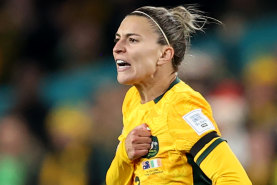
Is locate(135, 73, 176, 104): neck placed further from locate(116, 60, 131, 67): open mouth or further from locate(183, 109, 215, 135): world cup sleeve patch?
locate(183, 109, 215, 135): world cup sleeve patch

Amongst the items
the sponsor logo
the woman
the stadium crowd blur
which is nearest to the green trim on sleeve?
the woman

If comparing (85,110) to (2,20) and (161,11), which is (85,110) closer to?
(2,20)

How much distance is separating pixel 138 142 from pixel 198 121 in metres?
0.30

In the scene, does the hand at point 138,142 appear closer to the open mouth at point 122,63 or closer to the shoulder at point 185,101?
the shoulder at point 185,101

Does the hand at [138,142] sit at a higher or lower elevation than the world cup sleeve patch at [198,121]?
lower

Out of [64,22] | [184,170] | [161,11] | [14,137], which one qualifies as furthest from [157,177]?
[64,22]

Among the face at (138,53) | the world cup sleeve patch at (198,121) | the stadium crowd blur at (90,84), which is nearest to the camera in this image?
the world cup sleeve patch at (198,121)

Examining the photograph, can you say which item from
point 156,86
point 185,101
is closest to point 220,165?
point 185,101

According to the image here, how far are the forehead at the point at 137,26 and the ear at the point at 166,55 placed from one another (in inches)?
3.6

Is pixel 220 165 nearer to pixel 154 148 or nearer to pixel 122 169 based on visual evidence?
pixel 154 148

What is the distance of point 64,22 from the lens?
26.0ft

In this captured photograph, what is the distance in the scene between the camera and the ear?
2.84 m

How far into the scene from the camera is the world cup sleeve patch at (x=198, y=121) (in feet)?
8.29

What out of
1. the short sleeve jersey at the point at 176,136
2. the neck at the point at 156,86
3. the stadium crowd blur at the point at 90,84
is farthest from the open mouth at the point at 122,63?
the stadium crowd blur at the point at 90,84
